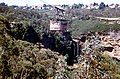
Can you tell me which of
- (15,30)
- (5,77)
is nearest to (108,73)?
(5,77)

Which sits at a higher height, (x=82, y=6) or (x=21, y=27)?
(x=21, y=27)

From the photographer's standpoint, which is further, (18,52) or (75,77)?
(18,52)

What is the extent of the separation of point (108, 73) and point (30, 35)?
40220mm

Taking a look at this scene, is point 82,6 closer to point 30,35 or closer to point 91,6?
point 91,6

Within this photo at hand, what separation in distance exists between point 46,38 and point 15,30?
33.6 ft

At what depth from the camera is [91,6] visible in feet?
500

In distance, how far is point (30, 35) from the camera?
50.2 meters

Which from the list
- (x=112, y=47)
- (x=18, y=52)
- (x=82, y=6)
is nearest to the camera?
(x=18, y=52)

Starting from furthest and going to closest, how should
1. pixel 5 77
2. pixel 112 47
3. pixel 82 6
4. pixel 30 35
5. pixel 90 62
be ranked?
pixel 82 6 < pixel 112 47 < pixel 30 35 < pixel 5 77 < pixel 90 62

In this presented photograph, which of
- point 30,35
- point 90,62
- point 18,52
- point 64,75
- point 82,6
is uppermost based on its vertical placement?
point 90,62

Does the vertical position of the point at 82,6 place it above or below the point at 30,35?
below

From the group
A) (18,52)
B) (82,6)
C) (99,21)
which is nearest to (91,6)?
(82,6)

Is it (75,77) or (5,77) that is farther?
(5,77)

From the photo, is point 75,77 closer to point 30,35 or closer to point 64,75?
point 64,75
